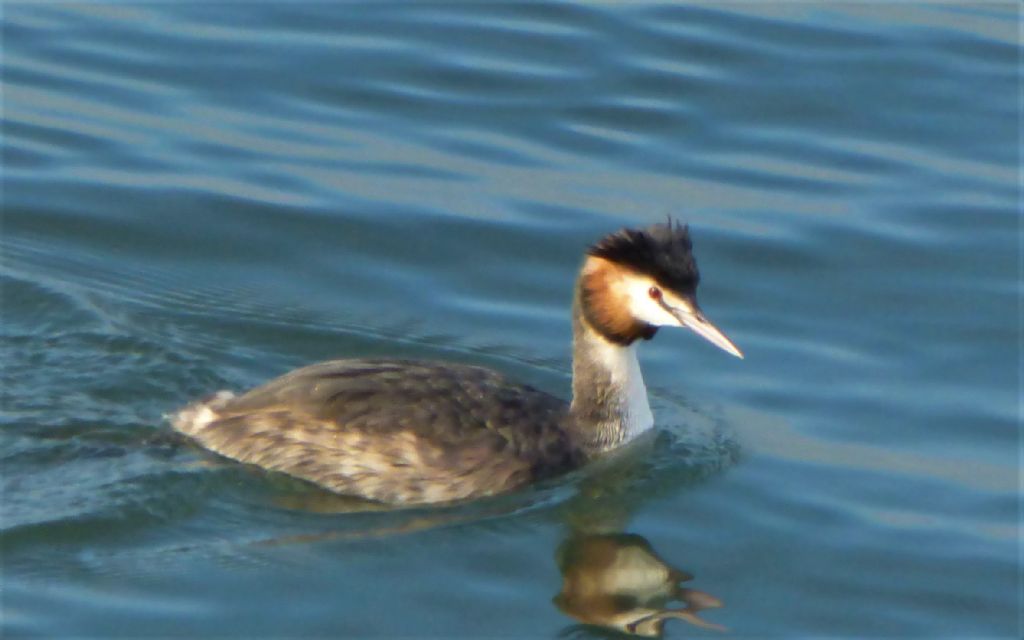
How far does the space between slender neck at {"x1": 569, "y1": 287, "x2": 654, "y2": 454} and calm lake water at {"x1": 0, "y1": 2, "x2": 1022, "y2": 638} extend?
0.26 meters

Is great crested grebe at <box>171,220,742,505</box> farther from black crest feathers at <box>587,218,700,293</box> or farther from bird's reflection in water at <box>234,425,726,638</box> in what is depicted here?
bird's reflection in water at <box>234,425,726,638</box>

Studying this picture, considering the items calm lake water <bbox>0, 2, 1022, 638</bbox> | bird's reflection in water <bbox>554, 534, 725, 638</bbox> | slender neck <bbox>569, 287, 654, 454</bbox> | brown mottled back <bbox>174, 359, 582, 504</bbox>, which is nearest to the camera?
bird's reflection in water <bbox>554, 534, 725, 638</bbox>

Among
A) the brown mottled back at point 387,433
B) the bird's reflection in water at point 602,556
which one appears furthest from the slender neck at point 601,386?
the brown mottled back at point 387,433

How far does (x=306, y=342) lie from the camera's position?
34.8 ft

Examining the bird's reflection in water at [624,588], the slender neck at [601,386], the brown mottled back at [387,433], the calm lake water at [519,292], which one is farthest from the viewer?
the slender neck at [601,386]

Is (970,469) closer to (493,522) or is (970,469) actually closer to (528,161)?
(493,522)

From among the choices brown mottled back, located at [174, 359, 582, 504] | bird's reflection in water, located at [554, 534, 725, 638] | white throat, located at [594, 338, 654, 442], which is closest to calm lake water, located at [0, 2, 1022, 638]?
bird's reflection in water, located at [554, 534, 725, 638]

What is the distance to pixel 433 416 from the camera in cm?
905

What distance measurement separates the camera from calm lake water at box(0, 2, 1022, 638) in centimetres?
827

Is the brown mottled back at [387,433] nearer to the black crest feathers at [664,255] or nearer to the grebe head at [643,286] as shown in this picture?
the grebe head at [643,286]

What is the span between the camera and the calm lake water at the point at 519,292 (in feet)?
27.1

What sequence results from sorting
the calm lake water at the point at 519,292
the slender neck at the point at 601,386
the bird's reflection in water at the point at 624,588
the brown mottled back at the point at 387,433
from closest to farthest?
the bird's reflection in water at the point at 624,588, the calm lake water at the point at 519,292, the brown mottled back at the point at 387,433, the slender neck at the point at 601,386

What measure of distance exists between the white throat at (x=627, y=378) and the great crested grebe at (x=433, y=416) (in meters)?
0.13

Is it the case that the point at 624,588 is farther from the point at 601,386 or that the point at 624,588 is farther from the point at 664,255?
the point at 664,255
